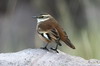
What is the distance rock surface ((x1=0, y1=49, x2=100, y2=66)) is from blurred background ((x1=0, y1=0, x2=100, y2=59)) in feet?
7.11

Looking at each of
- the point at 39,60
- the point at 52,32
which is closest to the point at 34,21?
the point at 52,32

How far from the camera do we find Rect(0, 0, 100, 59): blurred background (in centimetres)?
651

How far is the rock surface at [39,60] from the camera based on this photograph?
402 cm

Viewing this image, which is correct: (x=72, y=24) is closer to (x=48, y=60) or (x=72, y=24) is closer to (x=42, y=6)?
(x=42, y=6)

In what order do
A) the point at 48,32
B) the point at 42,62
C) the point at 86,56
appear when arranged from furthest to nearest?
the point at 86,56 < the point at 48,32 < the point at 42,62

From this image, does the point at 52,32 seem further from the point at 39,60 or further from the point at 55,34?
the point at 39,60

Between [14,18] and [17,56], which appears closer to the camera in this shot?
[17,56]

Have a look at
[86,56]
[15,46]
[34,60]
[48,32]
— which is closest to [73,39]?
[86,56]

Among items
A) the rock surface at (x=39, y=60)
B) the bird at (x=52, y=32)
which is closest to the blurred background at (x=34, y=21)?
the bird at (x=52, y=32)

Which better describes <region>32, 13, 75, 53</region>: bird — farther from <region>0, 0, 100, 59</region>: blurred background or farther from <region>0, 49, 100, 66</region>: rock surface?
<region>0, 0, 100, 59</region>: blurred background

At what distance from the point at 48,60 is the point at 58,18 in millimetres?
2473

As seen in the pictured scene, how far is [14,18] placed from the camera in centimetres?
667

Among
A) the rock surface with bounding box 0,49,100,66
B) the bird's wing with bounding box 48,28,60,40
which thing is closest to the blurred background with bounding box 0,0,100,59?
the bird's wing with bounding box 48,28,60,40

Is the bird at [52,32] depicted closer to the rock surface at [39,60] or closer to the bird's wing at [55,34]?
the bird's wing at [55,34]
